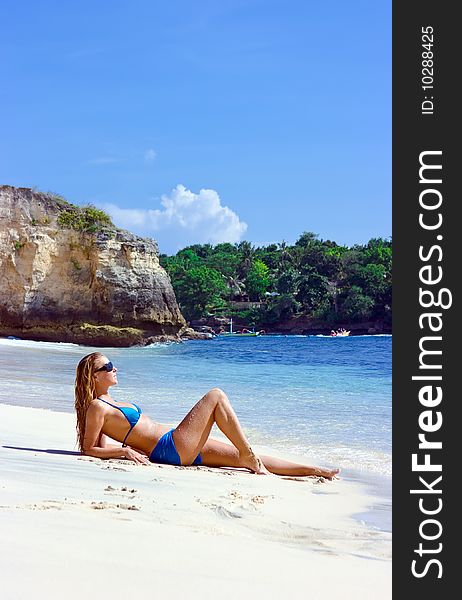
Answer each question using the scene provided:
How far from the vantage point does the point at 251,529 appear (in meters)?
3.24

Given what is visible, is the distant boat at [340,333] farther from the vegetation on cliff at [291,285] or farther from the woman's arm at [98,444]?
the woman's arm at [98,444]

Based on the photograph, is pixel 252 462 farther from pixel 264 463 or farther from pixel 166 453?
pixel 166 453

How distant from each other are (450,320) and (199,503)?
172 cm

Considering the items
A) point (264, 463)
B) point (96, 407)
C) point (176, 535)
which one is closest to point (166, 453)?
point (96, 407)

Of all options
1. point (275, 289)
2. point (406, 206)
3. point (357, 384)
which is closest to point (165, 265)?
point (275, 289)

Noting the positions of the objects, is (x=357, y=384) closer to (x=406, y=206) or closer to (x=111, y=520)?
(x=406, y=206)

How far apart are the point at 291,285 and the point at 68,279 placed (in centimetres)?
3968

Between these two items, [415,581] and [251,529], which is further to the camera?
[251,529]

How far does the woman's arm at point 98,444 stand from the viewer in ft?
15.8

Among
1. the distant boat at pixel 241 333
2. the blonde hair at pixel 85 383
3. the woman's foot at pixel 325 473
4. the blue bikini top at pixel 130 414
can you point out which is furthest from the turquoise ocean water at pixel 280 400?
the distant boat at pixel 241 333

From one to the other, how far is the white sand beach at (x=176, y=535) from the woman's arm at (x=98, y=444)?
65 millimetres

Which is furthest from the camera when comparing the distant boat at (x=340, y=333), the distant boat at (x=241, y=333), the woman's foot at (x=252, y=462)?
the distant boat at (x=340, y=333)

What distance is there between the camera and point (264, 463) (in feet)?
16.8

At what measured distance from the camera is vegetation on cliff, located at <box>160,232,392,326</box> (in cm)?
6931
